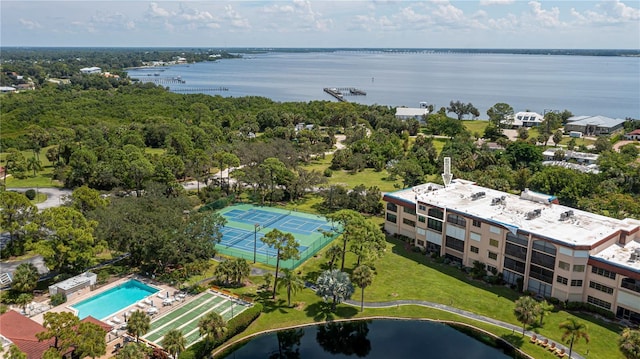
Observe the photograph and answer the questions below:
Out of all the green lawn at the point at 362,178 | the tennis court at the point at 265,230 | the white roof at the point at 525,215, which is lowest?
the tennis court at the point at 265,230

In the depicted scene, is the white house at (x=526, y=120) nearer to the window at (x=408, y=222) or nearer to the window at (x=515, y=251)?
the window at (x=408, y=222)

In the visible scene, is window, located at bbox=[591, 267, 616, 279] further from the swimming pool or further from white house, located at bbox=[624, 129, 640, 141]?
white house, located at bbox=[624, 129, 640, 141]

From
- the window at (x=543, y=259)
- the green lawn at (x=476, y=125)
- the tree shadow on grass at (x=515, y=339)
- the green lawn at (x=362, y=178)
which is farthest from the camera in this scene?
the green lawn at (x=476, y=125)

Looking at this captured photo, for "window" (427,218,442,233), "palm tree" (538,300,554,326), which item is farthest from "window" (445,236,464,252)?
"palm tree" (538,300,554,326)

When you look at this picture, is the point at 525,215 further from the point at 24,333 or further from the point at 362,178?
the point at 24,333

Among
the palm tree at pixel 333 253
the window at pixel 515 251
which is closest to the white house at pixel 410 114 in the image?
the window at pixel 515 251

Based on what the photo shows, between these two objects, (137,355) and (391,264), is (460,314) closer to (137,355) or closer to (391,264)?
(391,264)
